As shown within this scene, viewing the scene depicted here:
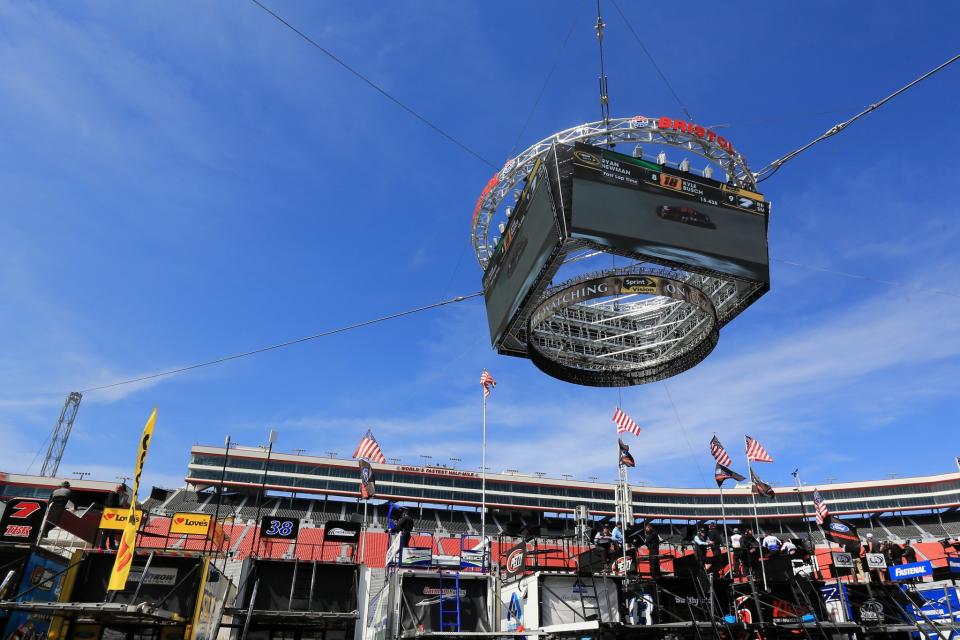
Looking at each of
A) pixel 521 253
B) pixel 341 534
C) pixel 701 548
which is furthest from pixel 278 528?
pixel 521 253

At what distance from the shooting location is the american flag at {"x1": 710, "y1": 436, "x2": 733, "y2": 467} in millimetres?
31169

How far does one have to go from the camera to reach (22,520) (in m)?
15.4

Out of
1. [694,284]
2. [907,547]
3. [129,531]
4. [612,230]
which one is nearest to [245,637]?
[129,531]

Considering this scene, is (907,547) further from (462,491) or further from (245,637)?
(462,491)

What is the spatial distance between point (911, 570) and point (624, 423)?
70.2ft

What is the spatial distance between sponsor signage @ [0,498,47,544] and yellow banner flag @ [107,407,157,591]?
8.81ft

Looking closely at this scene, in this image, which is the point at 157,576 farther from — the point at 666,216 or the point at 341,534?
the point at 666,216

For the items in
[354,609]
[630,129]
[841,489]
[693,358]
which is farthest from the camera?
[841,489]

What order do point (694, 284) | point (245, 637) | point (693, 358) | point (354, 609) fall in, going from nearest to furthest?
point (245, 637) → point (354, 609) → point (694, 284) → point (693, 358)

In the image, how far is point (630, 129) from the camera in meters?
26.0

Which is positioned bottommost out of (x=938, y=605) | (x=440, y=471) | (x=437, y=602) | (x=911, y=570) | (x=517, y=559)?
(x=437, y=602)

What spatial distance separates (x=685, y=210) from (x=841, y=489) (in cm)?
8965

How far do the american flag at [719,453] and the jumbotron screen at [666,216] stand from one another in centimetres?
985

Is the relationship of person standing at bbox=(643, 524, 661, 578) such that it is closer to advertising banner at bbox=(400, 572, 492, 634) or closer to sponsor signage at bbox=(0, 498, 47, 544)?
advertising banner at bbox=(400, 572, 492, 634)
